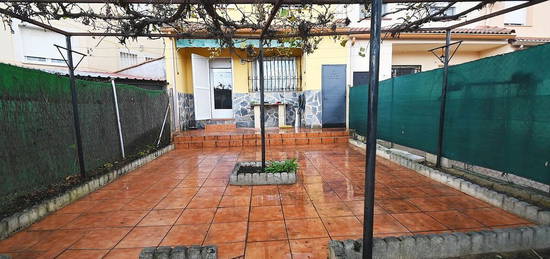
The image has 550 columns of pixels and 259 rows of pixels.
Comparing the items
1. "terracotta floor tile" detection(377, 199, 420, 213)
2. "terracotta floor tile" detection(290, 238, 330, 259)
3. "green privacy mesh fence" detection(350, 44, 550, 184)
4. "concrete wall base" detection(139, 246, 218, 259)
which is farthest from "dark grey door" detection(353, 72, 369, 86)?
"concrete wall base" detection(139, 246, 218, 259)

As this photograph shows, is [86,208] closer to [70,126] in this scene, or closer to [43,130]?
[43,130]

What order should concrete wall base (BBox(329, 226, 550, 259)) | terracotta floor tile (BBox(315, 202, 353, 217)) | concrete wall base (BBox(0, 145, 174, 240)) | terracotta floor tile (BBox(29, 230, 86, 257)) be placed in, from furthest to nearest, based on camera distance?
terracotta floor tile (BBox(315, 202, 353, 217)), concrete wall base (BBox(0, 145, 174, 240)), terracotta floor tile (BBox(29, 230, 86, 257)), concrete wall base (BBox(329, 226, 550, 259))

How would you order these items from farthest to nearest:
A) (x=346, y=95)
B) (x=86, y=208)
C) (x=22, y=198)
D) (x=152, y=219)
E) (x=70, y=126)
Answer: (x=346, y=95) < (x=70, y=126) < (x=86, y=208) < (x=22, y=198) < (x=152, y=219)

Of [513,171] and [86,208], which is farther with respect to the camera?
[86,208]

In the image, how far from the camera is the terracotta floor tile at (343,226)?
225 cm

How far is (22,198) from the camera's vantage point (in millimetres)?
2789

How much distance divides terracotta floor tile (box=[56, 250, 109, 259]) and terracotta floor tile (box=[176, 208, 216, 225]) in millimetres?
682

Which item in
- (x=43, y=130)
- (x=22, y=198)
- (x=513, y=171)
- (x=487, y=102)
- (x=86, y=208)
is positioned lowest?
(x=86, y=208)

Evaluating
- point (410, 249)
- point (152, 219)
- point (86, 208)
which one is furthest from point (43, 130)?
point (410, 249)

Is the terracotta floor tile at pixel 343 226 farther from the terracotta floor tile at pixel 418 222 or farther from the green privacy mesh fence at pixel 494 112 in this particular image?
the green privacy mesh fence at pixel 494 112

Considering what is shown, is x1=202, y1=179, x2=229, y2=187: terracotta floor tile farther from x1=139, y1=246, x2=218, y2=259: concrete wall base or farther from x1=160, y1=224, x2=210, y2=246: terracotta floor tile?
x1=139, y1=246, x2=218, y2=259: concrete wall base

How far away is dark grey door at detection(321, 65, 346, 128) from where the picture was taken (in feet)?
27.2

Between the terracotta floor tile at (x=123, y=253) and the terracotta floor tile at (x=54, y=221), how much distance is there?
103cm

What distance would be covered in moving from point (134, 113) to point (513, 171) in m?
6.66
